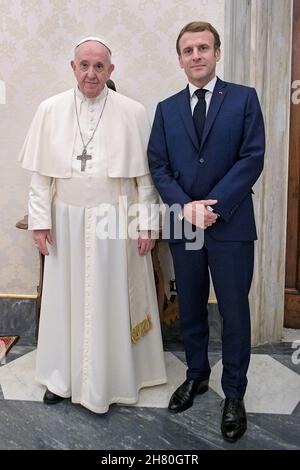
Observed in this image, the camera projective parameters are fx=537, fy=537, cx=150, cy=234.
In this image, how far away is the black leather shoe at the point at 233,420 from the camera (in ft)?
8.16

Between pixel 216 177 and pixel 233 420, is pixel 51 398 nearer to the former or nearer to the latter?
pixel 233 420

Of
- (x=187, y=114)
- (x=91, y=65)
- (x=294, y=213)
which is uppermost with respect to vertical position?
(x=91, y=65)

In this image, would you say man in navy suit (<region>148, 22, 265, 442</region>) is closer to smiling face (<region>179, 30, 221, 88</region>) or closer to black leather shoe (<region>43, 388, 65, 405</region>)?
smiling face (<region>179, 30, 221, 88</region>)

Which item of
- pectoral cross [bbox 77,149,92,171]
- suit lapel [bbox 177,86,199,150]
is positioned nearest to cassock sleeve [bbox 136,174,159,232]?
pectoral cross [bbox 77,149,92,171]

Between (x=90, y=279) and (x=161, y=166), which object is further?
(x=90, y=279)

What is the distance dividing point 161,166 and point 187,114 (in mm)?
277

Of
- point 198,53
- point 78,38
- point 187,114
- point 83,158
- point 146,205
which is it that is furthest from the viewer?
point 78,38

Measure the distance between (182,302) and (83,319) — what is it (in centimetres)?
52

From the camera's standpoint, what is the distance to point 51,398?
9.36ft

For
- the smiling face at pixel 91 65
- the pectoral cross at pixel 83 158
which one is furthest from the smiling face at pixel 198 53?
the pectoral cross at pixel 83 158

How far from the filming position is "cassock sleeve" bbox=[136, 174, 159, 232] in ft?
9.05

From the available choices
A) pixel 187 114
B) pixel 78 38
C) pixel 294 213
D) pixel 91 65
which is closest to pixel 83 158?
pixel 91 65

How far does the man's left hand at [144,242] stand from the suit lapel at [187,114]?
562 mm

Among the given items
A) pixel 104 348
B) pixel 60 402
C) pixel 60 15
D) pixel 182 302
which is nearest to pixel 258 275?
pixel 182 302
